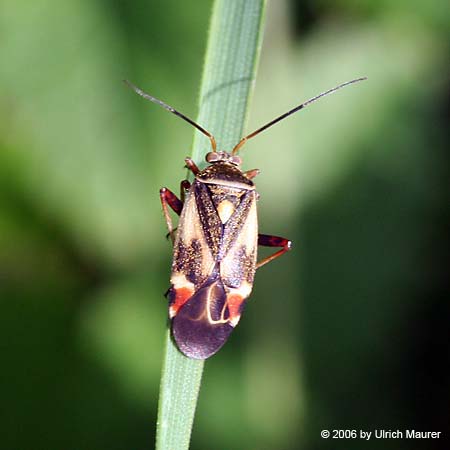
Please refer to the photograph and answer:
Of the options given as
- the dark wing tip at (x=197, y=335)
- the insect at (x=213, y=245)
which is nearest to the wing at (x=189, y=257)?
the insect at (x=213, y=245)

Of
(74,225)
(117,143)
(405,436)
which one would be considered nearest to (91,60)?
(117,143)

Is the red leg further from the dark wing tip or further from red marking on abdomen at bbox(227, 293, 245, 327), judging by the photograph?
the dark wing tip

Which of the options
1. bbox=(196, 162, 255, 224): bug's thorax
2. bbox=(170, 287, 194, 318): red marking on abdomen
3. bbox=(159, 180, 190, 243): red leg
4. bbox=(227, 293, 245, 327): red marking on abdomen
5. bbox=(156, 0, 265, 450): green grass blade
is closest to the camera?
bbox=(156, 0, 265, 450): green grass blade

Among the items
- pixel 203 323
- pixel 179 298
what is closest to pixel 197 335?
pixel 203 323

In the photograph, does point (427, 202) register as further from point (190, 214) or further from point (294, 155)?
point (190, 214)

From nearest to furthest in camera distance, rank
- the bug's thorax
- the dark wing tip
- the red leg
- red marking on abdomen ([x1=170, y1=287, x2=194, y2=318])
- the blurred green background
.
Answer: the dark wing tip, red marking on abdomen ([x1=170, y1=287, x2=194, y2=318]), the bug's thorax, the red leg, the blurred green background

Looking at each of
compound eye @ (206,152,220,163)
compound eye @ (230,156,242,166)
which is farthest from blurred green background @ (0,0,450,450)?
compound eye @ (206,152,220,163)

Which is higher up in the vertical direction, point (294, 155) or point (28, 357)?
point (294, 155)
